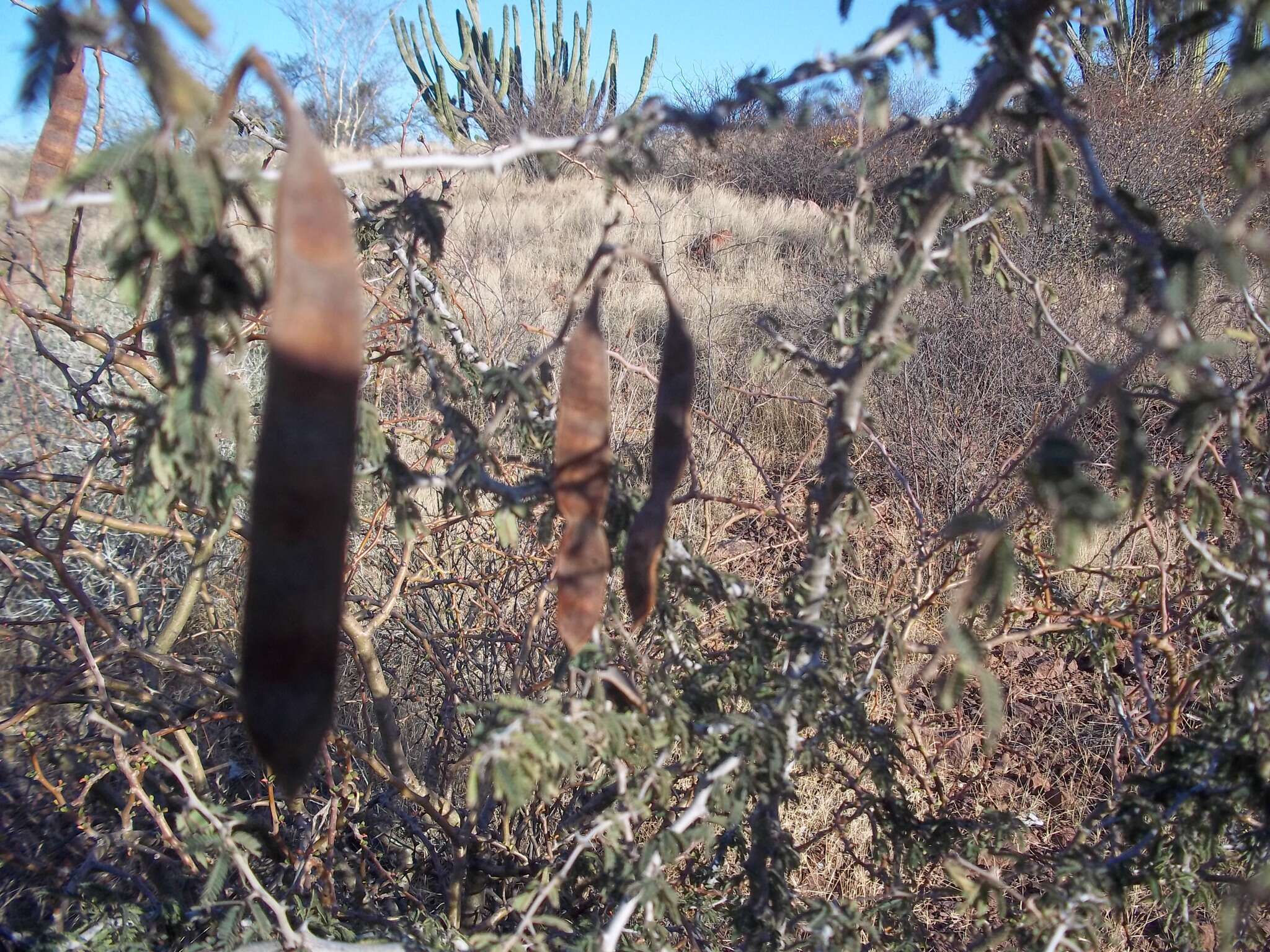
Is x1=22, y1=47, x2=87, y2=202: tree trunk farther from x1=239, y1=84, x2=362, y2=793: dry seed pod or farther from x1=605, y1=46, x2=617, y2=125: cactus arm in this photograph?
x1=605, y1=46, x2=617, y2=125: cactus arm

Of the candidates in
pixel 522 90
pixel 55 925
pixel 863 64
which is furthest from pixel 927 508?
pixel 522 90

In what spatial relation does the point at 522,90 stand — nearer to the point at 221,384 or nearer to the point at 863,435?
the point at 863,435

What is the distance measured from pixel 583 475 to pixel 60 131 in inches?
45.5

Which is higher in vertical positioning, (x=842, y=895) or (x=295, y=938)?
(x=295, y=938)

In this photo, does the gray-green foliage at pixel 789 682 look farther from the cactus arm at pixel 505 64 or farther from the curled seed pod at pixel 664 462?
the cactus arm at pixel 505 64

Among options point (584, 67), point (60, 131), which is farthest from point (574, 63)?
point (60, 131)

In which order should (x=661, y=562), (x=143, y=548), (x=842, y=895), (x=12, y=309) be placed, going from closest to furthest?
(x=661, y=562) → (x=12, y=309) → (x=842, y=895) → (x=143, y=548)

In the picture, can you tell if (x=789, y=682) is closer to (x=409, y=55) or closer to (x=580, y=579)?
(x=580, y=579)

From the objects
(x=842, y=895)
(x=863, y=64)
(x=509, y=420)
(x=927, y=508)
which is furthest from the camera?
(x=927, y=508)

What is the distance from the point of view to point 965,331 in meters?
5.29

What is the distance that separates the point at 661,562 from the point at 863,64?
0.80 metres

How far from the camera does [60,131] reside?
1.44 m

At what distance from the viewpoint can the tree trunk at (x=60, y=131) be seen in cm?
144

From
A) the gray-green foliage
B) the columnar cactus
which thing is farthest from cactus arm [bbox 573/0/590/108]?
the gray-green foliage
